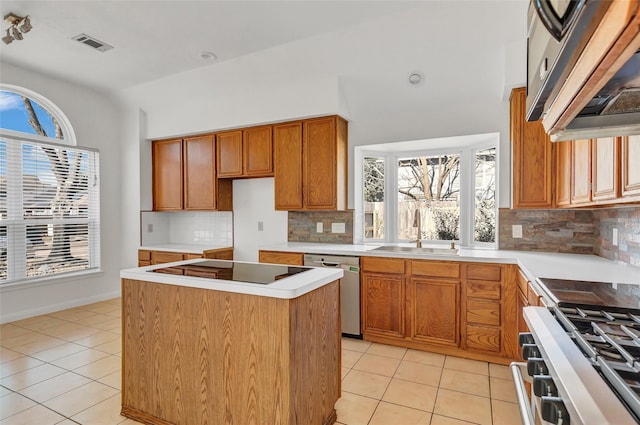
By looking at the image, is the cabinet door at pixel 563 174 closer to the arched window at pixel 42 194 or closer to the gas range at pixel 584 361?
the gas range at pixel 584 361

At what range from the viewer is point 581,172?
2.26 metres

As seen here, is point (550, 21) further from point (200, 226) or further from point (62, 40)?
point (200, 226)

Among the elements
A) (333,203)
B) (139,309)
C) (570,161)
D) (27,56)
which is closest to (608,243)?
(570,161)

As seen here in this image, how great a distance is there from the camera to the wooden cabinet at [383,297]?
3.14 meters

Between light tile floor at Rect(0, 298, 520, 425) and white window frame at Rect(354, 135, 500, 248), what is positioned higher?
white window frame at Rect(354, 135, 500, 248)

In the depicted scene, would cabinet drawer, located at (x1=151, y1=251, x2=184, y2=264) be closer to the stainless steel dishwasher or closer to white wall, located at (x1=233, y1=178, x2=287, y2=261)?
white wall, located at (x1=233, y1=178, x2=287, y2=261)

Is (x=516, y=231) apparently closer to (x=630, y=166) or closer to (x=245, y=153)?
(x=630, y=166)

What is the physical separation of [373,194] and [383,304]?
141 centimetres

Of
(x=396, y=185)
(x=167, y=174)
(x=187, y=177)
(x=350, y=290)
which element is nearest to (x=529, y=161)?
(x=396, y=185)

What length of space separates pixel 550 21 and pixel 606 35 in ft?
0.58

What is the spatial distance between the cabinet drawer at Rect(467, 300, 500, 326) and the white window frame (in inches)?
34.5

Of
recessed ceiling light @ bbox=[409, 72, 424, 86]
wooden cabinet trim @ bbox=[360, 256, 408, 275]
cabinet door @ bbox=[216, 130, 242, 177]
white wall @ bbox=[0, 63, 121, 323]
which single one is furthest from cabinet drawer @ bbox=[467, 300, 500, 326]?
white wall @ bbox=[0, 63, 121, 323]

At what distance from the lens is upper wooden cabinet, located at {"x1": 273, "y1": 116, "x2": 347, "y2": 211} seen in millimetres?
3691

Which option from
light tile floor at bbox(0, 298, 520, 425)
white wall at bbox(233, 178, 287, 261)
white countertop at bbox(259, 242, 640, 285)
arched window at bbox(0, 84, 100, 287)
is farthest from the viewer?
white wall at bbox(233, 178, 287, 261)
